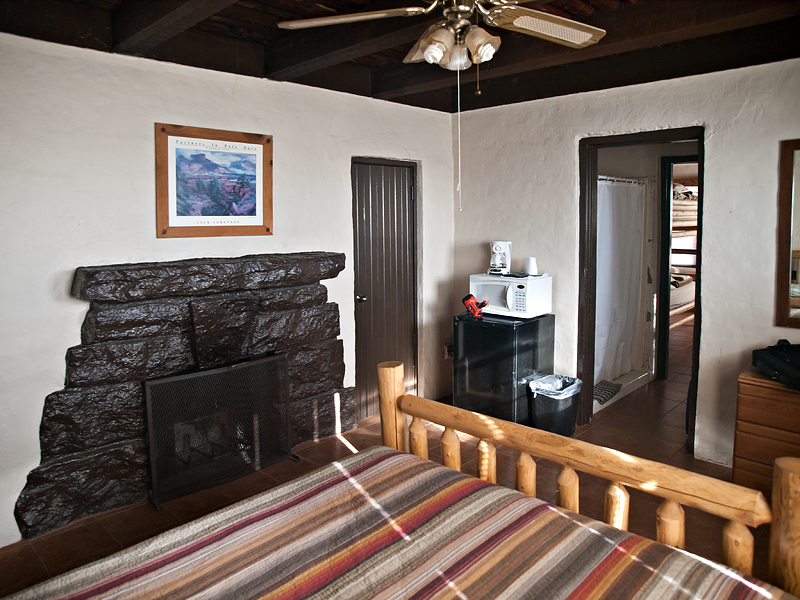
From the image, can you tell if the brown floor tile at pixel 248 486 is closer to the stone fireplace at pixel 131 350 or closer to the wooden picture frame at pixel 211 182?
the stone fireplace at pixel 131 350

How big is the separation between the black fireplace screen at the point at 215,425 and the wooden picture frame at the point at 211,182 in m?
0.83

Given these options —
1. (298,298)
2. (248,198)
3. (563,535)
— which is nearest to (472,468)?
(298,298)

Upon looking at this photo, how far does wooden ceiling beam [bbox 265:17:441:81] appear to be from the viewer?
276cm

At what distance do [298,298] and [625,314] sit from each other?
9.83 feet

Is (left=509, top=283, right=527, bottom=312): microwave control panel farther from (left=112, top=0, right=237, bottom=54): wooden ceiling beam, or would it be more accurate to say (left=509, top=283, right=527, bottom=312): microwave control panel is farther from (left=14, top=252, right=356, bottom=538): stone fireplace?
(left=112, top=0, right=237, bottom=54): wooden ceiling beam

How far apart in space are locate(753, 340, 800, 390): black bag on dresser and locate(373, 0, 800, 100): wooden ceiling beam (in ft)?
5.45

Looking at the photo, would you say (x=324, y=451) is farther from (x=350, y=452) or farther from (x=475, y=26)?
(x=475, y=26)

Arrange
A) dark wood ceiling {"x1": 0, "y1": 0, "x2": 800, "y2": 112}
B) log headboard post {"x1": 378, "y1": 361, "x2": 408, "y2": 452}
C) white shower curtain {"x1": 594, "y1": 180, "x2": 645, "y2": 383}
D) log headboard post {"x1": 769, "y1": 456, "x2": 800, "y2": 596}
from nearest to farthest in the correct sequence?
1. log headboard post {"x1": 769, "y1": 456, "x2": 800, "y2": 596}
2. log headboard post {"x1": 378, "y1": 361, "x2": 408, "y2": 452}
3. dark wood ceiling {"x1": 0, "y1": 0, "x2": 800, "y2": 112}
4. white shower curtain {"x1": 594, "y1": 180, "x2": 645, "y2": 383}

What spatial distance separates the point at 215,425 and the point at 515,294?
6.99ft

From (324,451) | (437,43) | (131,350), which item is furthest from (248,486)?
(437,43)

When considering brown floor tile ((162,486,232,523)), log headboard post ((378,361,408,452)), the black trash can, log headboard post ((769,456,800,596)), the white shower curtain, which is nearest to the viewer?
log headboard post ((769,456,800,596))

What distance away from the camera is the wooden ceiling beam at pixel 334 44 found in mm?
2756

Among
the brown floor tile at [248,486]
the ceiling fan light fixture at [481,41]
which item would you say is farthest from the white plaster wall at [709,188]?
the brown floor tile at [248,486]

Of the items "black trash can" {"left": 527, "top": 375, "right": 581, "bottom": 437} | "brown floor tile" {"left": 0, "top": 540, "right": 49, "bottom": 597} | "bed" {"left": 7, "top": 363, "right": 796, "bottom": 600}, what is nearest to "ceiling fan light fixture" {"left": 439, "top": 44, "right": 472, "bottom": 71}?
"bed" {"left": 7, "top": 363, "right": 796, "bottom": 600}
